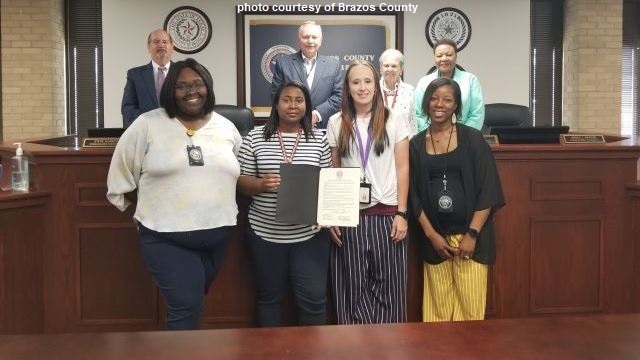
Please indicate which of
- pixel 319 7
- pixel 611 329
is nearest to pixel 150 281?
pixel 611 329

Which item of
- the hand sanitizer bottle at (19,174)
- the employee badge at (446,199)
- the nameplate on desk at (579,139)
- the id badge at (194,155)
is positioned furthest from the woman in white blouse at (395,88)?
the hand sanitizer bottle at (19,174)

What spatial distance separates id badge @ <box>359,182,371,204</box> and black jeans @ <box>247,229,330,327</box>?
0.76 ft

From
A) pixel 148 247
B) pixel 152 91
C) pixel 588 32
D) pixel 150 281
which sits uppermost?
pixel 588 32

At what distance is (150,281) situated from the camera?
326 centimetres

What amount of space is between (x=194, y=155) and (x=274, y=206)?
451 mm

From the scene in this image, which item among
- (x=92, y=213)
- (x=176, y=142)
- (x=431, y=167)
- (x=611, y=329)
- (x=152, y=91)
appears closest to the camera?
(x=611, y=329)

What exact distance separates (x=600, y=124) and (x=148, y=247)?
20.7ft

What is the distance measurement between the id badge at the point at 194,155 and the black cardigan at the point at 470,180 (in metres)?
1.00

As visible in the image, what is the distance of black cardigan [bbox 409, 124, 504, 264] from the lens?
2.91 m

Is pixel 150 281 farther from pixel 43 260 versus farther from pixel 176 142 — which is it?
pixel 176 142

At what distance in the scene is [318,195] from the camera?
2.74 meters

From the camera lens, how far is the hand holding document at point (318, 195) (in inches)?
Answer: 106

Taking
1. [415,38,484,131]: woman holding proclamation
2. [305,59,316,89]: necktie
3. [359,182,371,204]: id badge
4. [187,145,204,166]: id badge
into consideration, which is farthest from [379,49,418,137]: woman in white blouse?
[187,145,204,166]: id badge
